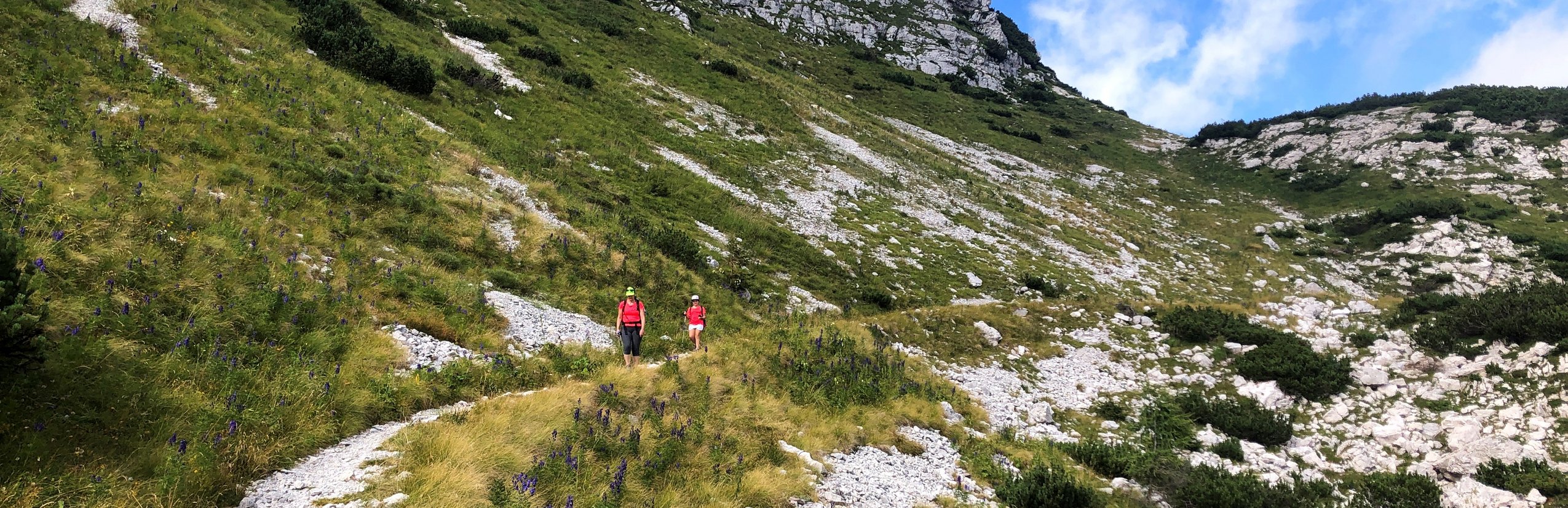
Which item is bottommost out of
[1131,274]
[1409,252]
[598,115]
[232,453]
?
[232,453]

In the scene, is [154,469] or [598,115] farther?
[598,115]

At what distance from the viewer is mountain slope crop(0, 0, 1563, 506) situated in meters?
6.29

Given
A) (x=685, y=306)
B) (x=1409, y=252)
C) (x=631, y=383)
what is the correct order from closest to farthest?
1. (x=631, y=383)
2. (x=685, y=306)
3. (x=1409, y=252)

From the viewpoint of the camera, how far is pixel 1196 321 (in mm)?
18750

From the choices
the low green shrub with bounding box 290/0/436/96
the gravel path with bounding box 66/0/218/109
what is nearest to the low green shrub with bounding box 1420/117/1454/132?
the low green shrub with bounding box 290/0/436/96

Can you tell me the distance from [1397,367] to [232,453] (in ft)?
70.9

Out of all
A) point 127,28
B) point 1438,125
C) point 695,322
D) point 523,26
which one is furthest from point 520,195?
point 1438,125

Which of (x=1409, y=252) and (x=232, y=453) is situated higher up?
(x=1409, y=252)

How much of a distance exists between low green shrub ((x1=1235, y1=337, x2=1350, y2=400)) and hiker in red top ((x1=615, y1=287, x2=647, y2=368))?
1528 cm

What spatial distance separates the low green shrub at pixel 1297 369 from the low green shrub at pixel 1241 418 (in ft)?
3.57

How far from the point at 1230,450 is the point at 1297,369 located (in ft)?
15.4

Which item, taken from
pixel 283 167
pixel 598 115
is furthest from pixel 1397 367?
pixel 598 115

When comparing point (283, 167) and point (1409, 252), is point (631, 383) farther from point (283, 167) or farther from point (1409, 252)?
point (1409, 252)

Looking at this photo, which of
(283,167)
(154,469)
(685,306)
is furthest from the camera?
(685,306)
